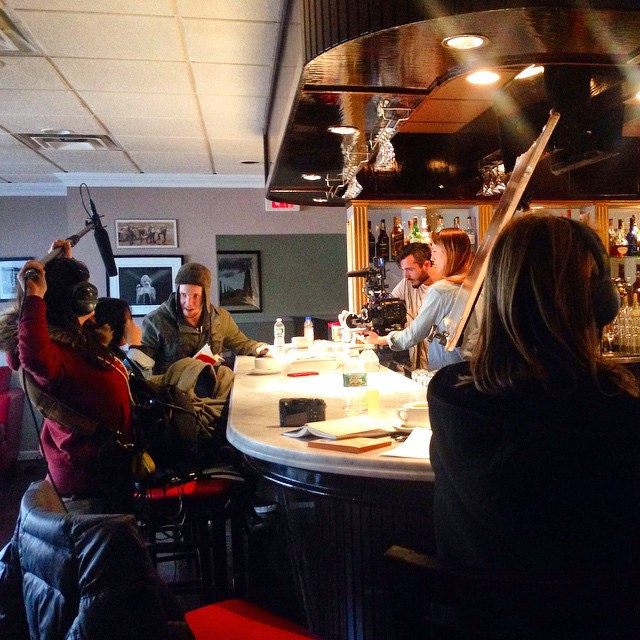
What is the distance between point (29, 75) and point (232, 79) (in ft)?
3.71

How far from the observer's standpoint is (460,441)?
121cm

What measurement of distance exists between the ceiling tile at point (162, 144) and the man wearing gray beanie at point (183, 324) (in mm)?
1189

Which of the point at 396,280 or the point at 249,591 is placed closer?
the point at 249,591

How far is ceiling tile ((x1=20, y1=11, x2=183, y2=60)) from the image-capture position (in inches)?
108

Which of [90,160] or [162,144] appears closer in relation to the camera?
[162,144]

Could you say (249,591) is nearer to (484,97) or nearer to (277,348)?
(277,348)

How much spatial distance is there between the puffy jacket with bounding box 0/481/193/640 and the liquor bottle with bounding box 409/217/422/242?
4489 millimetres

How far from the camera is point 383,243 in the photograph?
546 cm

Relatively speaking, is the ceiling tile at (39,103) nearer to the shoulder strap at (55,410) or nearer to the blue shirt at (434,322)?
the shoulder strap at (55,410)

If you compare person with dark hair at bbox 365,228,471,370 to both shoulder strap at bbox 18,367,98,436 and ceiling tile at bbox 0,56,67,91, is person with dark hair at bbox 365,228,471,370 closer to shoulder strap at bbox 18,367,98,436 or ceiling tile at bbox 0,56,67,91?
shoulder strap at bbox 18,367,98,436

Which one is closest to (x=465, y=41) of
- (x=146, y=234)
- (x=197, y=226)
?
(x=197, y=226)

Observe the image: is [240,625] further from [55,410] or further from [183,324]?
[183,324]

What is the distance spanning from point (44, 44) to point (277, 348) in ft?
8.22

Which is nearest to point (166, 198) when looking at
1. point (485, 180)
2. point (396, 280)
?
point (396, 280)
